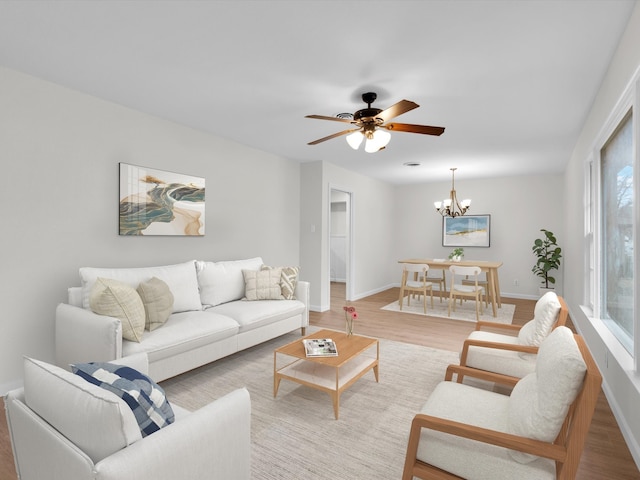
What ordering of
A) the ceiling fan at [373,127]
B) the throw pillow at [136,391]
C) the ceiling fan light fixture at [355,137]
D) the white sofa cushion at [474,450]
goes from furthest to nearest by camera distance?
the ceiling fan light fixture at [355,137] → the ceiling fan at [373,127] → the white sofa cushion at [474,450] → the throw pillow at [136,391]

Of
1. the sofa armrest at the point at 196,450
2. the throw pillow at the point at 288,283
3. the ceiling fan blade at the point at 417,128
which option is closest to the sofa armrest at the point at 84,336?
the sofa armrest at the point at 196,450

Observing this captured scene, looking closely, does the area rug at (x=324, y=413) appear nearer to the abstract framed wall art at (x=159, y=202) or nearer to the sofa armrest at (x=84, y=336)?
the sofa armrest at (x=84, y=336)

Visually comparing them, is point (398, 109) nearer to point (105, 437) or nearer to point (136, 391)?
point (136, 391)

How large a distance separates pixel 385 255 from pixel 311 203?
10.0 ft

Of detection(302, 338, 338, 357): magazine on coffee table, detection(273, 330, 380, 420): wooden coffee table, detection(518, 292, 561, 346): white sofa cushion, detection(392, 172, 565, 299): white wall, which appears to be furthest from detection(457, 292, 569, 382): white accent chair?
detection(392, 172, 565, 299): white wall

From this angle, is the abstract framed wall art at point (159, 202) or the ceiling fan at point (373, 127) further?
the abstract framed wall art at point (159, 202)

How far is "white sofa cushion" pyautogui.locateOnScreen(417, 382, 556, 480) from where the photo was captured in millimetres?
1308

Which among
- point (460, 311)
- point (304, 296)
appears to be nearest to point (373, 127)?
point (304, 296)

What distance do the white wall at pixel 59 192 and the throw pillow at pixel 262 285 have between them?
699 mm

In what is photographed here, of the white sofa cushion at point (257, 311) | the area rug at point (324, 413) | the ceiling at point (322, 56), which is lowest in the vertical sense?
the area rug at point (324, 413)

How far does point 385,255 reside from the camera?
8086 mm

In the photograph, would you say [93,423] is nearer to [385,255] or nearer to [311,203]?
[311,203]

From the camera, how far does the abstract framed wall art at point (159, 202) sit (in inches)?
135

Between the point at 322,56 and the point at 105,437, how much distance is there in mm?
2428
